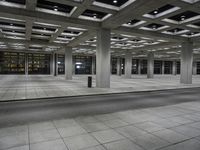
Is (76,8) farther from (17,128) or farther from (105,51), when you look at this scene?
(17,128)

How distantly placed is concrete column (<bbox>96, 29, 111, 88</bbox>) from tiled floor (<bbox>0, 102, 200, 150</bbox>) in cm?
869

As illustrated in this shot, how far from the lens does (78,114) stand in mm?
6473

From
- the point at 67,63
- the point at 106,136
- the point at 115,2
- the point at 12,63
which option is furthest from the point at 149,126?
the point at 12,63

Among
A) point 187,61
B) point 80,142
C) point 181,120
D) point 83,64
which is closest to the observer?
point 80,142

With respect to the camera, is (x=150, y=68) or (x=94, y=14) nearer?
(x=94, y=14)

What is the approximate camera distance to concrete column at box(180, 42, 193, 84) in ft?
65.0

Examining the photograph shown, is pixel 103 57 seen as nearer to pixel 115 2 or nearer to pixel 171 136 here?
pixel 115 2

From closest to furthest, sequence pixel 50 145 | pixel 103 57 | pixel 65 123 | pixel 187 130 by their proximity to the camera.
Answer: pixel 50 145 → pixel 187 130 → pixel 65 123 → pixel 103 57

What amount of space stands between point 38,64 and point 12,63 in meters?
6.22

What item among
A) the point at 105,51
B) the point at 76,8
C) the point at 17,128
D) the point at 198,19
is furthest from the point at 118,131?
the point at 198,19

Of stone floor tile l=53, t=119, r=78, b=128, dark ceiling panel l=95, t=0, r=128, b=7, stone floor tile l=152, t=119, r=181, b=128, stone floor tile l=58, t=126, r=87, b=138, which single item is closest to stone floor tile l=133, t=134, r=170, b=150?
stone floor tile l=152, t=119, r=181, b=128

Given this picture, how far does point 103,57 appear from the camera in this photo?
14633 mm

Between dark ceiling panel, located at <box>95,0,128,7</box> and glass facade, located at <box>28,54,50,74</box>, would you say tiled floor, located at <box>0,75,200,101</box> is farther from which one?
glass facade, located at <box>28,54,50,74</box>

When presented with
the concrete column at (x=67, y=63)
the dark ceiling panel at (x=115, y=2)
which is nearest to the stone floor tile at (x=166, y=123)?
the dark ceiling panel at (x=115, y=2)
